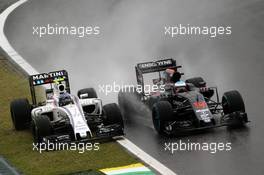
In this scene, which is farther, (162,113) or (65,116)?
(65,116)

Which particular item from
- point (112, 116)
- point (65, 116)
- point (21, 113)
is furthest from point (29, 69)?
point (112, 116)

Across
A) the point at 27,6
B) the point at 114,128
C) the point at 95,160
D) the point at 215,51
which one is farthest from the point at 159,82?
the point at 27,6

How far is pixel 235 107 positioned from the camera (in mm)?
27547

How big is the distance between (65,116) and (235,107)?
16.4 ft

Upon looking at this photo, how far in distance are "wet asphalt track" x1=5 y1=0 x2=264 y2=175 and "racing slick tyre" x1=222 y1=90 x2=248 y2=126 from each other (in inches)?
13.0

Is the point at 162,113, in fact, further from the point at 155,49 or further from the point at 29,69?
the point at 155,49

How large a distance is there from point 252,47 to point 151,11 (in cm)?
731

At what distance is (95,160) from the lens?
83.8ft
